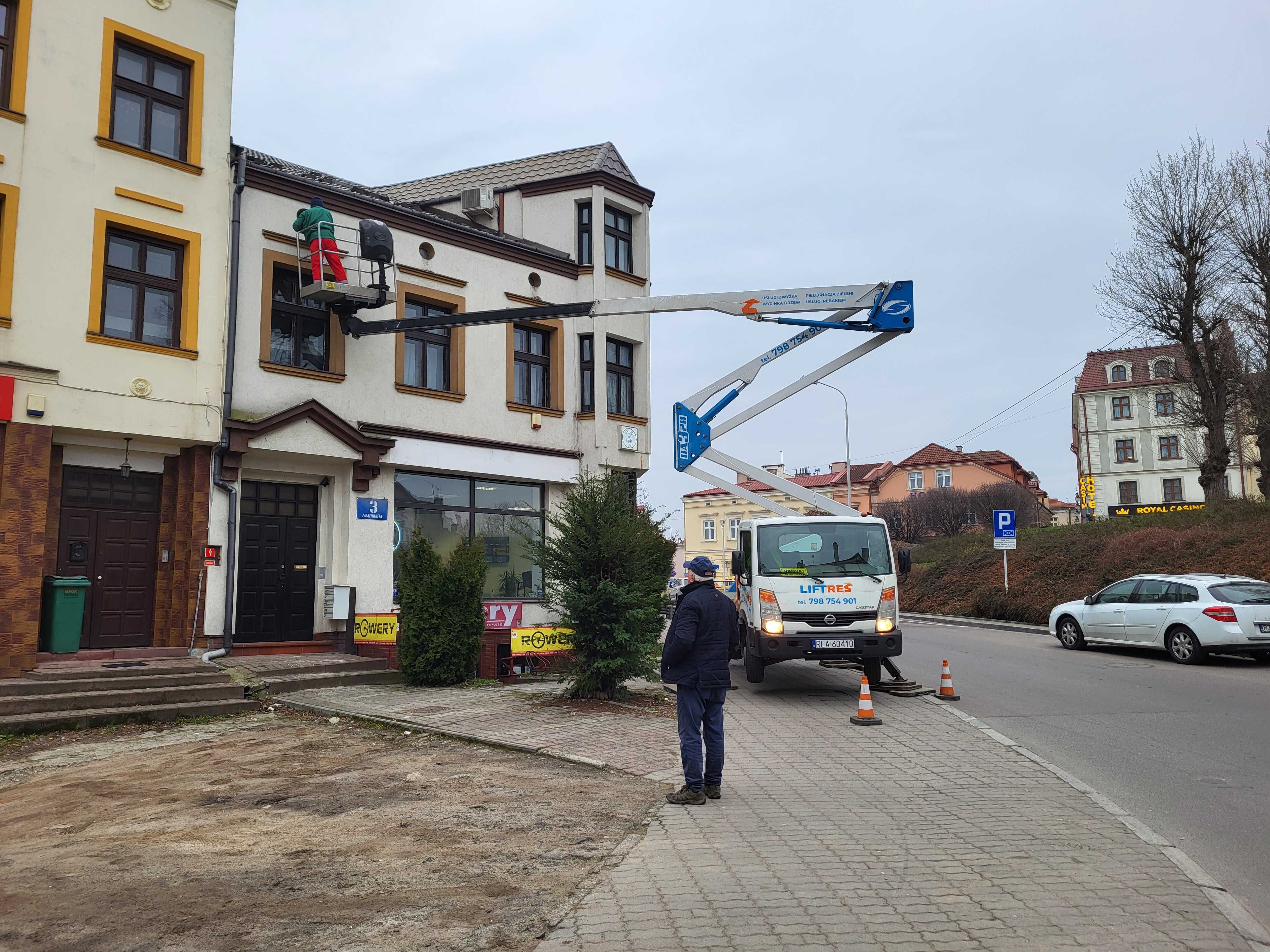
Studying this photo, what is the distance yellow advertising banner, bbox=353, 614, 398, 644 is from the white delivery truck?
552 cm

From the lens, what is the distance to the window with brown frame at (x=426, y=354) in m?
17.8

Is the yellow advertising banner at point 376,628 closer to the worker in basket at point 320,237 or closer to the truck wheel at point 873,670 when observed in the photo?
the worker in basket at point 320,237

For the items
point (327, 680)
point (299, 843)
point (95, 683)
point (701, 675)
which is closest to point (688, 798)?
point (701, 675)

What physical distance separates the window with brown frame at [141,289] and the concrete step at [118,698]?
5147 mm

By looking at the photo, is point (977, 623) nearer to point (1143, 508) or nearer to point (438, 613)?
point (438, 613)

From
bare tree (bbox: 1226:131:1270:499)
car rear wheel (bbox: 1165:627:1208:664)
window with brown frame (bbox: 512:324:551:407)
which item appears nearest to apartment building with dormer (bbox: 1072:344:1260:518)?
bare tree (bbox: 1226:131:1270:499)

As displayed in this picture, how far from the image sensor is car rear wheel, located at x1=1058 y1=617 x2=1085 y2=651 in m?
20.0

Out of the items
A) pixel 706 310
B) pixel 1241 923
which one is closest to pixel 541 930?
pixel 1241 923

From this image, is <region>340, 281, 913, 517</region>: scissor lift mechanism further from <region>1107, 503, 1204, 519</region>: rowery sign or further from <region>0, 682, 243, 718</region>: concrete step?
<region>1107, 503, 1204, 519</region>: rowery sign

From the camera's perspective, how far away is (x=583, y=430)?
2014cm

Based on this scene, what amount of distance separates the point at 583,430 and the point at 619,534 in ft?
27.5

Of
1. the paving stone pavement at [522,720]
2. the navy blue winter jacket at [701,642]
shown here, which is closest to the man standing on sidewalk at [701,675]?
the navy blue winter jacket at [701,642]

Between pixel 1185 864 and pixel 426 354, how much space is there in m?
A: 15.0

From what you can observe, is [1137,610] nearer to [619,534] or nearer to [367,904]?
[619,534]
